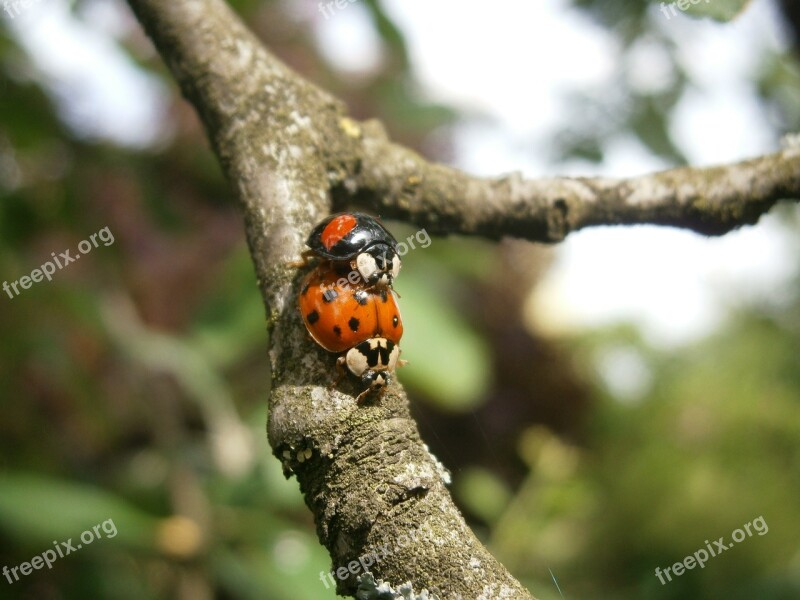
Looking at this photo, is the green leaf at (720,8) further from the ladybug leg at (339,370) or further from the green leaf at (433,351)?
the green leaf at (433,351)

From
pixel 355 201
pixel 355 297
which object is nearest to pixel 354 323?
pixel 355 297

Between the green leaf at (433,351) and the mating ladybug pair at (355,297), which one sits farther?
the green leaf at (433,351)

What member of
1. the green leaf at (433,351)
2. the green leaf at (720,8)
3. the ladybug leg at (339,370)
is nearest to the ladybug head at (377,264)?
the ladybug leg at (339,370)

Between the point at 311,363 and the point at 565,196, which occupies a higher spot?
the point at 565,196

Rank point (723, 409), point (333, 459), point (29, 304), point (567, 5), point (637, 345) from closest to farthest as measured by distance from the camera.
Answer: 1. point (333, 459)
2. point (567, 5)
3. point (29, 304)
4. point (723, 409)
5. point (637, 345)

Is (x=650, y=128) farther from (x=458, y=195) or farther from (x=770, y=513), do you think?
(x=770, y=513)

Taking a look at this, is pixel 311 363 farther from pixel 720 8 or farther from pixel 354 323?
pixel 720 8


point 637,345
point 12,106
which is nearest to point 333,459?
point 12,106
